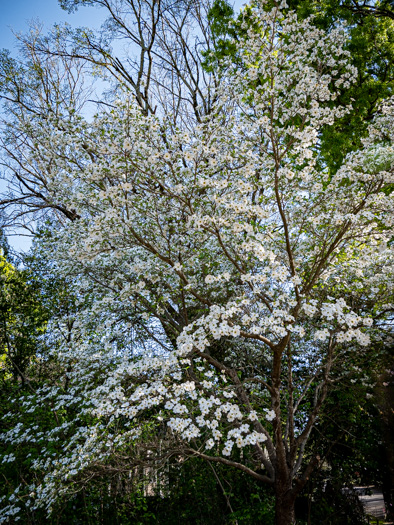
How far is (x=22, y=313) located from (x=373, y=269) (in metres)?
5.88

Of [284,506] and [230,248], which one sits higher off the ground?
[230,248]

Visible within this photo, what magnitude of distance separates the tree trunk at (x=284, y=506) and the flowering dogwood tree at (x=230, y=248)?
14 mm

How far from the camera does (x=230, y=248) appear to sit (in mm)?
4145

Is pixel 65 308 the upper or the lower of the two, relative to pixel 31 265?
lower

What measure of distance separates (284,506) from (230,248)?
289cm

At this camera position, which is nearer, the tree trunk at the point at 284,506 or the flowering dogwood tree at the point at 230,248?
the flowering dogwood tree at the point at 230,248

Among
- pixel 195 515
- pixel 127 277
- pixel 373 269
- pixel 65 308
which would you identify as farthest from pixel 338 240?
pixel 65 308

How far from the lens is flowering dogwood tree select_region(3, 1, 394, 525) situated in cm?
343

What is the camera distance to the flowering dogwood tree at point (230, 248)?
343 cm

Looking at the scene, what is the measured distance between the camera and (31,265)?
23.9 ft

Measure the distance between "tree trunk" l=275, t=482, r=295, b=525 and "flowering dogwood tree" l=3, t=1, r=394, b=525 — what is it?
0.05ft

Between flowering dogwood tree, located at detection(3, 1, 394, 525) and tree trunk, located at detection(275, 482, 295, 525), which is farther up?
flowering dogwood tree, located at detection(3, 1, 394, 525)

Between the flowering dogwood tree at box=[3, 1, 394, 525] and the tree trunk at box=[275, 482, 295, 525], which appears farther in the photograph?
the tree trunk at box=[275, 482, 295, 525]

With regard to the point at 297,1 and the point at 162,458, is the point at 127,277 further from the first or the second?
the point at 297,1
